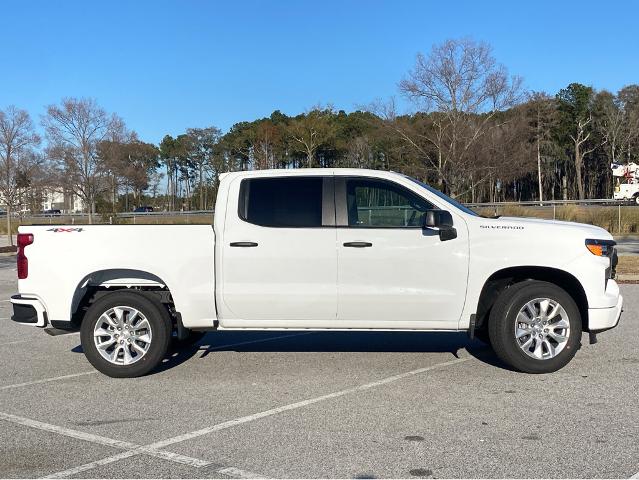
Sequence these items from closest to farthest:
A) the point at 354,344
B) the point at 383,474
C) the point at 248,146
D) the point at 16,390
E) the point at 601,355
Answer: the point at 383,474 < the point at 16,390 < the point at 601,355 < the point at 354,344 < the point at 248,146

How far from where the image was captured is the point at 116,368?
6250 mm

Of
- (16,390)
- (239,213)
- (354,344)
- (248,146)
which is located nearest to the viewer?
(16,390)

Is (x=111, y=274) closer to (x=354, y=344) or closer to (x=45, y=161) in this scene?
(x=354, y=344)

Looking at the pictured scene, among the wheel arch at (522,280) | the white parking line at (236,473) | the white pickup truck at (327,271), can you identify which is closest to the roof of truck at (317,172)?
the white pickup truck at (327,271)

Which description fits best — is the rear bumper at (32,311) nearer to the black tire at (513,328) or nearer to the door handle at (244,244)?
the door handle at (244,244)

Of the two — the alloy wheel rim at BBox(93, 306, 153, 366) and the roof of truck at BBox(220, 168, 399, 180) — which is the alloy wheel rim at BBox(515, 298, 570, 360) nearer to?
the roof of truck at BBox(220, 168, 399, 180)

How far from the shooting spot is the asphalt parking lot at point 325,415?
4055mm

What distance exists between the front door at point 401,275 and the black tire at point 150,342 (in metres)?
1.78

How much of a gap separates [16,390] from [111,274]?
53.8 inches

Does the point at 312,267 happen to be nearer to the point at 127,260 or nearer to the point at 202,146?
the point at 127,260

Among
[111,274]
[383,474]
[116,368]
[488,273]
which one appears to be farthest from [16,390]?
[488,273]

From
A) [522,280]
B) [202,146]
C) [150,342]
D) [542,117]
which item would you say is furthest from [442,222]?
[202,146]

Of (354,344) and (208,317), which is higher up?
(208,317)

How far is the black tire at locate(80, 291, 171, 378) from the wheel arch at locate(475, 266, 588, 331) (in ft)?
10.3
